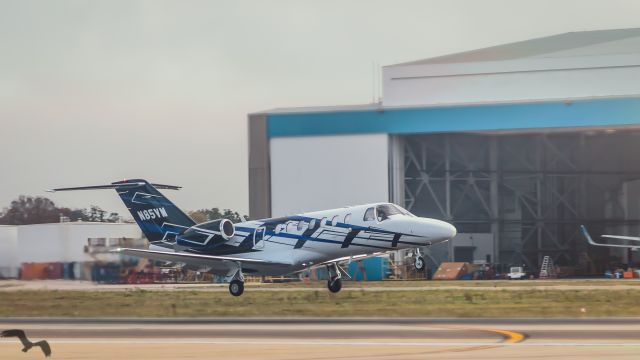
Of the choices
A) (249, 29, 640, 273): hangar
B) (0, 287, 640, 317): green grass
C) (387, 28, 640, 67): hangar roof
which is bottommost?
(0, 287, 640, 317): green grass

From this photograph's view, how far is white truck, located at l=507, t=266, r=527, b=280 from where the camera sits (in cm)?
7438

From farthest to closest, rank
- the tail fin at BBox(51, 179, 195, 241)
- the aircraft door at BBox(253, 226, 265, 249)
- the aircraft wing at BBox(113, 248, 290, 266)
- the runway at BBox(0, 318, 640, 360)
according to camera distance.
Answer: the tail fin at BBox(51, 179, 195, 241) < the aircraft door at BBox(253, 226, 265, 249) < the aircraft wing at BBox(113, 248, 290, 266) < the runway at BBox(0, 318, 640, 360)

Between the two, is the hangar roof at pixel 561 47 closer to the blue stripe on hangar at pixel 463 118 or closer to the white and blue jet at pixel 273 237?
the blue stripe on hangar at pixel 463 118

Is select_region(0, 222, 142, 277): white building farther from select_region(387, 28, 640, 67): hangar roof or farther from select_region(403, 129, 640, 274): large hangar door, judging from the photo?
select_region(387, 28, 640, 67): hangar roof

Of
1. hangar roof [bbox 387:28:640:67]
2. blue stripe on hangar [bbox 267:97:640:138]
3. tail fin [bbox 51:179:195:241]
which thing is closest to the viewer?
tail fin [bbox 51:179:195:241]

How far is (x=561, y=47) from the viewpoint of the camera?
79375 mm

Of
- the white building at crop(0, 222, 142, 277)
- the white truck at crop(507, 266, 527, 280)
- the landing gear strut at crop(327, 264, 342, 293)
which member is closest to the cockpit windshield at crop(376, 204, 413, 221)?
the landing gear strut at crop(327, 264, 342, 293)

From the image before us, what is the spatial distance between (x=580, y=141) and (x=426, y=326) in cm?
5383

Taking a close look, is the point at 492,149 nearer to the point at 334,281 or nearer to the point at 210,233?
the point at 334,281

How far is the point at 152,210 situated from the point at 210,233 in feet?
10.3

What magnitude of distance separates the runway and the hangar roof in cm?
4976

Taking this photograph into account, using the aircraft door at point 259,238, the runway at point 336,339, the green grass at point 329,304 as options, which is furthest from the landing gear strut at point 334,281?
the runway at point 336,339

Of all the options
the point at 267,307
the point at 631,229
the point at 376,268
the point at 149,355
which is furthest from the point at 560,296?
the point at 631,229

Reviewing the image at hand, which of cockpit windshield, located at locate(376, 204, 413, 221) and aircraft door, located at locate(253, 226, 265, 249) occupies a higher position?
cockpit windshield, located at locate(376, 204, 413, 221)
